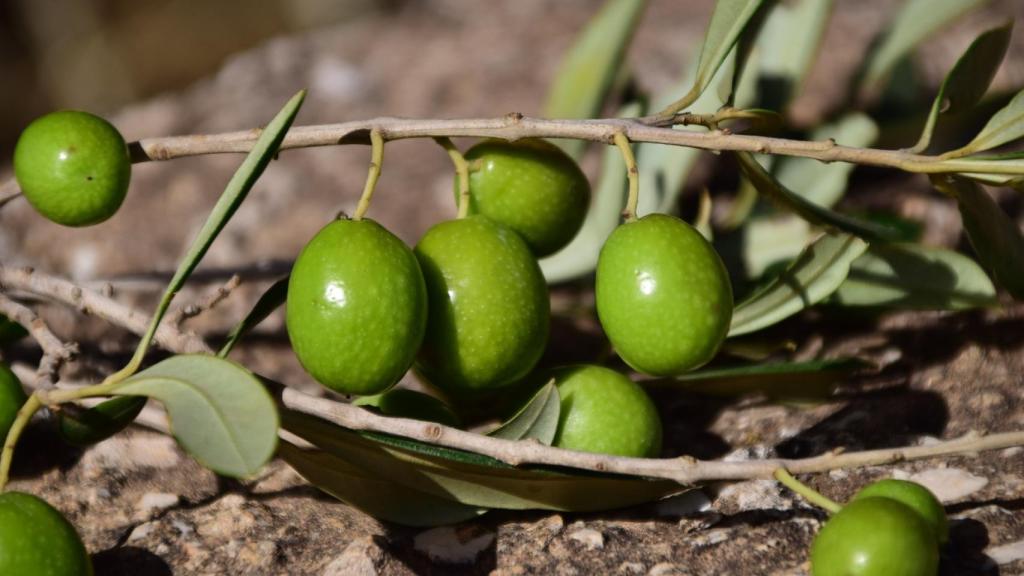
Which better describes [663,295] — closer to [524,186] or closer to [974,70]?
[524,186]

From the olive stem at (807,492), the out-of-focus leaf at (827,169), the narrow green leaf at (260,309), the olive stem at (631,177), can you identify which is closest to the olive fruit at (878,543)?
the olive stem at (807,492)

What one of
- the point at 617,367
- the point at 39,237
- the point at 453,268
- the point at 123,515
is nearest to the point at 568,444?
the point at 453,268

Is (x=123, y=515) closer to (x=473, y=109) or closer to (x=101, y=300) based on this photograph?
(x=101, y=300)

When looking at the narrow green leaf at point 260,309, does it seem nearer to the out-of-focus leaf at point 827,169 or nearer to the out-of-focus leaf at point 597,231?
the out-of-focus leaf at point 597,231

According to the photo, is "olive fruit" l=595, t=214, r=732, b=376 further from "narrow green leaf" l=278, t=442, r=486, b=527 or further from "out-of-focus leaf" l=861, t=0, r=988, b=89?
"out-of-focus leaf" l=861, t=0, r=988, b=89

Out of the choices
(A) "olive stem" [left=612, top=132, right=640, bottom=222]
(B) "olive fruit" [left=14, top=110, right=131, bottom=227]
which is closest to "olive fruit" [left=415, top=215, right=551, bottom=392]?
(A) "olive stem" [left=612, top=132, right=640, bottom=222]

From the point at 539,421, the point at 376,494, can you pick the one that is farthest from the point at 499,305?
the point at 376,494

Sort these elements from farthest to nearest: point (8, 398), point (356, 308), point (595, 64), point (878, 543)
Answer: point (595, 64), point (8, 398), point (356, 308), point (878, 543)
